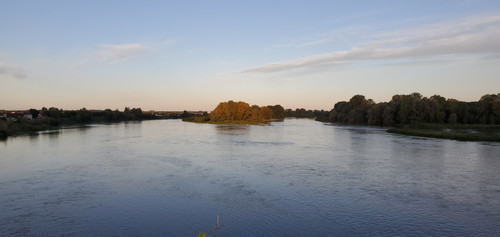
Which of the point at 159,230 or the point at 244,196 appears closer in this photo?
the point at 159,230

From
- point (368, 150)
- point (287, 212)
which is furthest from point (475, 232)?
point (368, 150)

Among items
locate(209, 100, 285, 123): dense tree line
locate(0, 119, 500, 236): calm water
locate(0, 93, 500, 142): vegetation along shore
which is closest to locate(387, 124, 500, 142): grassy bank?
locate(0, 93, 500, 142): vegetation along shore

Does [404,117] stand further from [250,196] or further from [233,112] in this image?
[250,196]

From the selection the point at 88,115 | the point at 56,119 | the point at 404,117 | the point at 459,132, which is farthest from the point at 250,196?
the point at 88,115

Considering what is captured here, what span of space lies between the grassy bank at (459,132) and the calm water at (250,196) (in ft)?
62.4

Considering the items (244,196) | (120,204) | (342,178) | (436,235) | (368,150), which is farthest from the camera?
(368,150)

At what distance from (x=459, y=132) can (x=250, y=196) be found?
4603 cm

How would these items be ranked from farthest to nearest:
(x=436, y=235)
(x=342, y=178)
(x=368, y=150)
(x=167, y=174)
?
1. (x=368, y=150)
2. (x=167, y=174)
3. (x=342, y=178)
4. (x=436, y=235)

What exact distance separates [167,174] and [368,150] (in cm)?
1852

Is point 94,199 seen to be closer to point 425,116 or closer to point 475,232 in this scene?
point 475,232

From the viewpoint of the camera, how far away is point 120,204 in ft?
39.9

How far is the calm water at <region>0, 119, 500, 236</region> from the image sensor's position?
389 inches

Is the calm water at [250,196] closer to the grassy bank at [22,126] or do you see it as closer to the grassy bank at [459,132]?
the grassy bank at [459,132]

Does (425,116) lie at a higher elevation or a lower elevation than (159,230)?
higher
